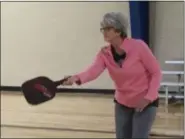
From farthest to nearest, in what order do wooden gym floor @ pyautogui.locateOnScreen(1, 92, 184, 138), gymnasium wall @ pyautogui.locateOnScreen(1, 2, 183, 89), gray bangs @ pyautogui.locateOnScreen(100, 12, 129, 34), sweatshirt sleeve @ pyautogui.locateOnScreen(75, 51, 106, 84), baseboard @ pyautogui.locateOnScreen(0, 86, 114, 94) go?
baseboard @ pyautogui.locateOnScreen(0, 86, 114, 94)
gymnasium wall @ pyautogui.locateOnScreen(1, 2, 183, 89)
wooden gym floor @ pyautogui.locateOnScreen(1, 92, 184, 138)
sweatshirt sleeve @ pyautogui.locateOnScreen(75, 51, 106, 84)
gray bangs @ pyautogui.locateOnScreen(100, 12, 129, 34)

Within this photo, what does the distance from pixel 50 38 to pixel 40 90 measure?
4771mm

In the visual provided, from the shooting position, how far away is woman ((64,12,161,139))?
2.86 metres

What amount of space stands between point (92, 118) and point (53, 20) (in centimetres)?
262

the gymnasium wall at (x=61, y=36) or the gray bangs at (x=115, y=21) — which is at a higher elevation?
the gray bangs at (x=115, y=21)

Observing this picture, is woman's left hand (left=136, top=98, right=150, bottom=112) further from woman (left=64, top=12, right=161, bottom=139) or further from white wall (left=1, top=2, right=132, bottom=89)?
white wall (left=1, top=2, right=132, bottom=89)

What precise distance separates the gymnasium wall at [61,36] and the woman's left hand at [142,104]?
4.15 meters

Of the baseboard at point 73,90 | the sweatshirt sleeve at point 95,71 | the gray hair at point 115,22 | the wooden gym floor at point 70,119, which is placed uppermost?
the gray hair at point 115,22

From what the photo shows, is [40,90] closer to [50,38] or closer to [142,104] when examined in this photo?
[142,104]

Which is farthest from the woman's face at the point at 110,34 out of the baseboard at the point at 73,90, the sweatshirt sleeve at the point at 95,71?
the baseboard at the point at 73,90

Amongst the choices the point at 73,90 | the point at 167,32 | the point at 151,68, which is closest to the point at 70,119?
the point at 73,90

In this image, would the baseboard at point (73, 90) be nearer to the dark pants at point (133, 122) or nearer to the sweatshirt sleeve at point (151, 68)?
the dark pants at point (133, 122)

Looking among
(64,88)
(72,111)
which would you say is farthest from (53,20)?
(72,111)

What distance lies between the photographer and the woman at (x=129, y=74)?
2.86 metres

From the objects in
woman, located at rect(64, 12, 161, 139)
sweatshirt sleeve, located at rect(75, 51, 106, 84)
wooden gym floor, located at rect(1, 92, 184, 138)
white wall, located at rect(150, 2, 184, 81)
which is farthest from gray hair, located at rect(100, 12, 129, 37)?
white wall, located at rect(150, 2, 184, 81)
